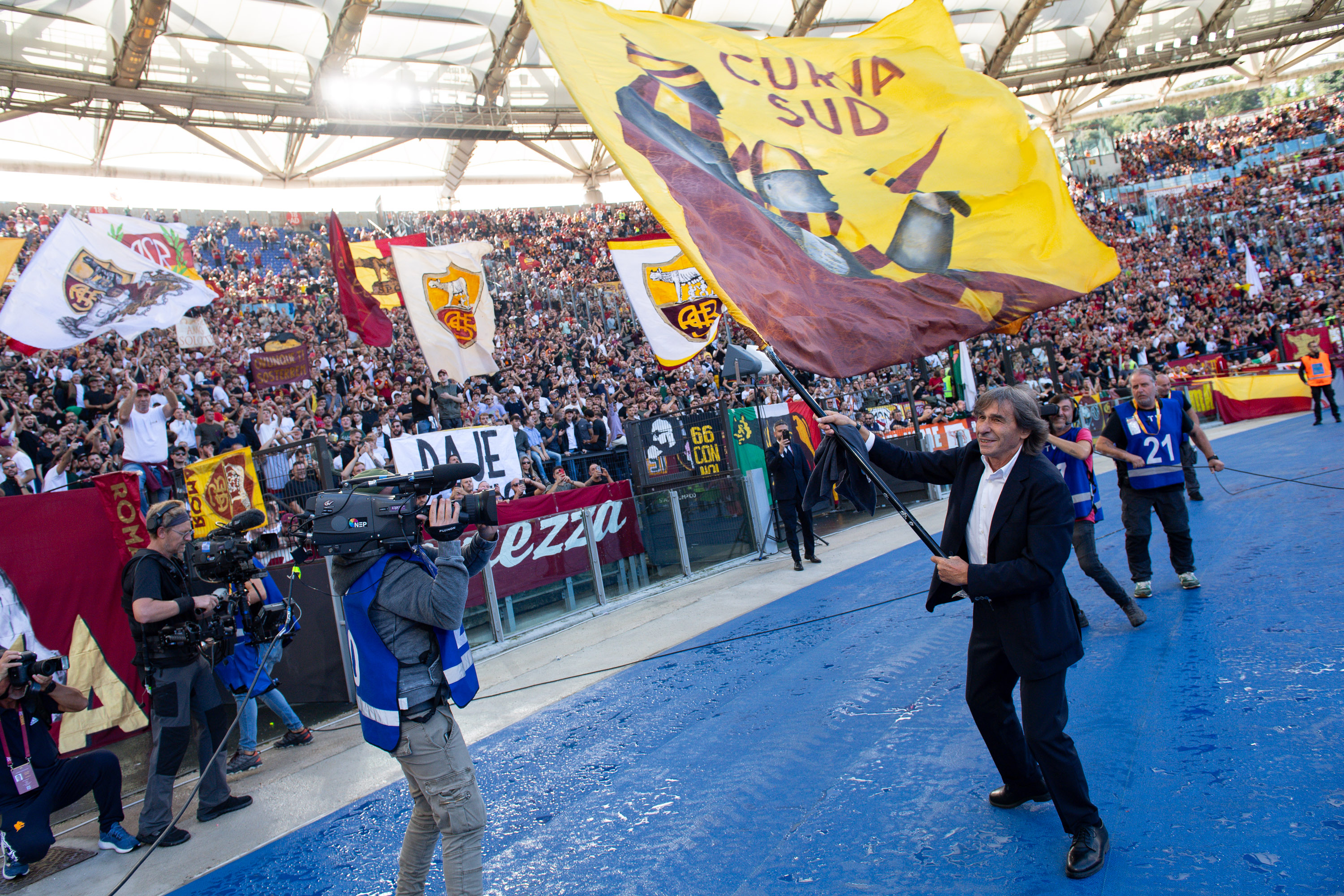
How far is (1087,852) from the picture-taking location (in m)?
3.20

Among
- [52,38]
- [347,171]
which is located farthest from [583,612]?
[347,171]

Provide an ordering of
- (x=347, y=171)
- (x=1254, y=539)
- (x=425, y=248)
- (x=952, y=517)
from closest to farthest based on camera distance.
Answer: (x=952, y=517) → (x=1254, y=539) → (x=425, y=248) → (x=347, y=171)

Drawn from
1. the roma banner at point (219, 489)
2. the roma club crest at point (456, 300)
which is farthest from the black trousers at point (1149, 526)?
the roma club crest at point (456, 300)

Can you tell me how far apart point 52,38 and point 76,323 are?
14514mm

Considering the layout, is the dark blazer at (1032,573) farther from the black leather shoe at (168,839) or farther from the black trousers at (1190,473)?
the black trousers at (1190,473)

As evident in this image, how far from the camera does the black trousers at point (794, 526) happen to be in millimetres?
10625

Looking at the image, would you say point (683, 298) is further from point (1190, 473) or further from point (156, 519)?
point (156, 519)

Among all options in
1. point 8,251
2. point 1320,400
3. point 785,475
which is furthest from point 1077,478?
point 1320,400

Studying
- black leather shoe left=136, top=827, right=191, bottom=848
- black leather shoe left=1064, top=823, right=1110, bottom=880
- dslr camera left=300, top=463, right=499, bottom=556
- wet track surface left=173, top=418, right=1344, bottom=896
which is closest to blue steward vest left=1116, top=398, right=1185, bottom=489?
wet track surface left=173, top=418, right=1344, bottom=896

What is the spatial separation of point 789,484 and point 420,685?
8.04 metres

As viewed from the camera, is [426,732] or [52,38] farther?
[52,38]

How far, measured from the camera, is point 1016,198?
5.29 metres

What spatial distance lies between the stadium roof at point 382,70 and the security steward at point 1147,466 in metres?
17.8

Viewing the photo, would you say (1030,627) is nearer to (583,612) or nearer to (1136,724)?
(1136,724)
